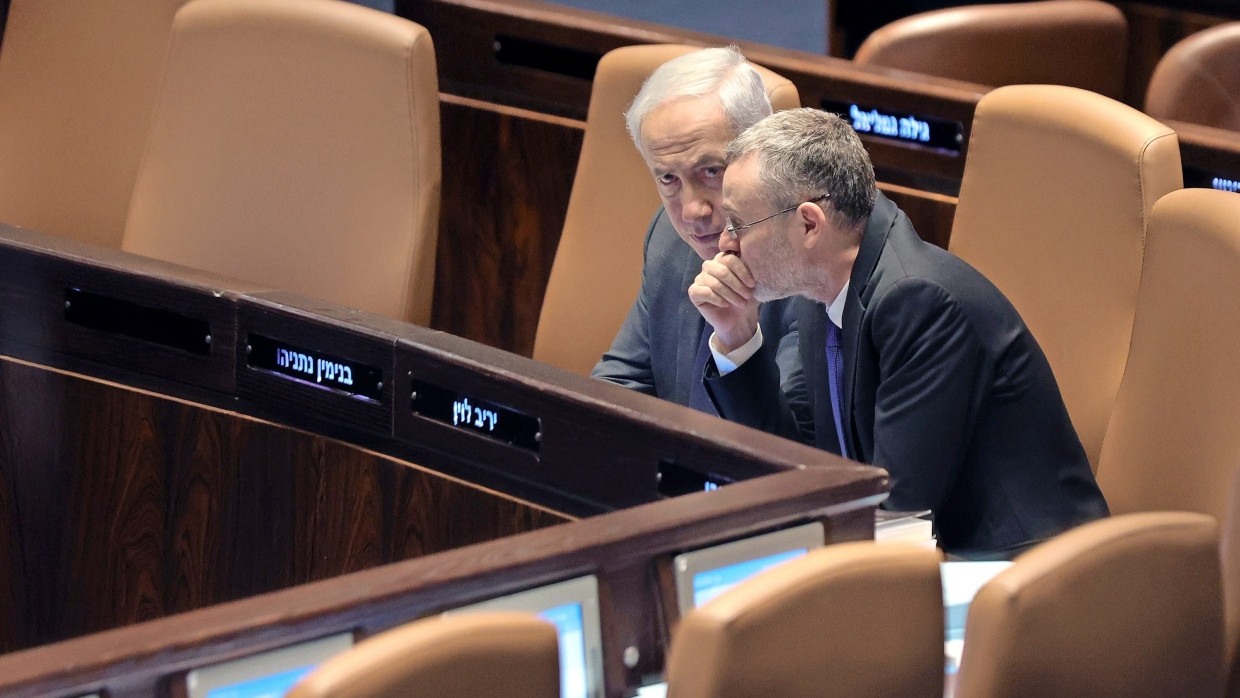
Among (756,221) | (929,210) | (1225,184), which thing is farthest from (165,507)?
(1225,184)

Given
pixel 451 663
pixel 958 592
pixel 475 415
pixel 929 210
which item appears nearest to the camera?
pixel 451 663

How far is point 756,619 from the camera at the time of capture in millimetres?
1070

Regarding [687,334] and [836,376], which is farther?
[687,334]

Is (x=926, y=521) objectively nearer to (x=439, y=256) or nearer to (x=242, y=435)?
(x=242, y=435)

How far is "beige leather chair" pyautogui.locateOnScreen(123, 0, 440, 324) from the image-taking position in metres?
2.41

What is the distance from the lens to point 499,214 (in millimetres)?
2998

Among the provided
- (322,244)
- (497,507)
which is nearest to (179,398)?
(497,507)

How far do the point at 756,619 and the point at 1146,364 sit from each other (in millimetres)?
944

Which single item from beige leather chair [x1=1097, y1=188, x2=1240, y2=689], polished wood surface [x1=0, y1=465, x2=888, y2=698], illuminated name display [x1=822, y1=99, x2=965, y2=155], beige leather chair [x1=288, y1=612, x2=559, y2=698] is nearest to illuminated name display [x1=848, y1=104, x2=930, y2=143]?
illuminated name display [x1=822, y1=99, x2=965, y2=155]

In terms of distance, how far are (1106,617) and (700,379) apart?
836mm

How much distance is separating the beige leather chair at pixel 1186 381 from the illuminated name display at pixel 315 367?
0.83 m

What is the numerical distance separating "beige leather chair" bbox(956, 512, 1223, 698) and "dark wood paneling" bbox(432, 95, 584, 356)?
5.80 ft

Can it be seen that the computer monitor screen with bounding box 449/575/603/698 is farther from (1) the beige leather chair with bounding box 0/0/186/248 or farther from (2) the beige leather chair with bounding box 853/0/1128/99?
(2) the beige leather chair with bounding box 853/0/1128/99

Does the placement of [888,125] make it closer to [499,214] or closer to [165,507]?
[499,214]
